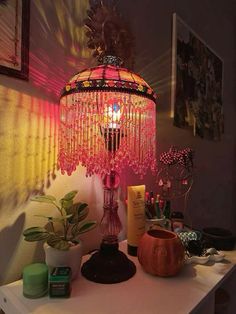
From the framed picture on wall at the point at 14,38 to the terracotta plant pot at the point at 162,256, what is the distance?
584 millimetres

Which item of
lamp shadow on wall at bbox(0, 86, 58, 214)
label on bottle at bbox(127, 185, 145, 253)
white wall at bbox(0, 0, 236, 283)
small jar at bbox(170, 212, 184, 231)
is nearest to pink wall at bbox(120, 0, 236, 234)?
white wall at bbox(0, 0, 236, 283)

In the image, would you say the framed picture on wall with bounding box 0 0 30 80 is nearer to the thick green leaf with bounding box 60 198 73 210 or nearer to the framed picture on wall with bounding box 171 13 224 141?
the thick green leaf with bounding box 60 198 73 210

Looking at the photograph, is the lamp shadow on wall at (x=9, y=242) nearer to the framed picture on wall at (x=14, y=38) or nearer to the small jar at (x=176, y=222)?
the framed picture on wall at (x=14, y=38)

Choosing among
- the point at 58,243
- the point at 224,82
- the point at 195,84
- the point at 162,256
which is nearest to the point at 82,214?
the point at 58,243

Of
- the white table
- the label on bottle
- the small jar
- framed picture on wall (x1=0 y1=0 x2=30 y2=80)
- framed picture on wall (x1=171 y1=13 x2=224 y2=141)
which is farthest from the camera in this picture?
framed picture on wall (x1=171 y1=13 x2=224 y2=141)

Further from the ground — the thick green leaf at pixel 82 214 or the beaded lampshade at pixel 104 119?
the beaded lampshade at pixel 104 119

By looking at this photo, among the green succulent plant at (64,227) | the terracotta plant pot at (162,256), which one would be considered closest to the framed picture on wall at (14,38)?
the green succulent plant at (64,227)

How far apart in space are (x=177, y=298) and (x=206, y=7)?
5.75 feet

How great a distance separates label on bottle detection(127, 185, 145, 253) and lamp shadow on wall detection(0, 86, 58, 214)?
0.27 meters

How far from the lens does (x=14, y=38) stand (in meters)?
0.66

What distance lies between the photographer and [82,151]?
62 cm

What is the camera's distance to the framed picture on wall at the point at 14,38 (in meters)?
0.64

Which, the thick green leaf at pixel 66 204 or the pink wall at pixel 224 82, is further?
the pink wall at pixel 224 82

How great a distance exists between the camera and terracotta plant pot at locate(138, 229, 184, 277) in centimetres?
67
